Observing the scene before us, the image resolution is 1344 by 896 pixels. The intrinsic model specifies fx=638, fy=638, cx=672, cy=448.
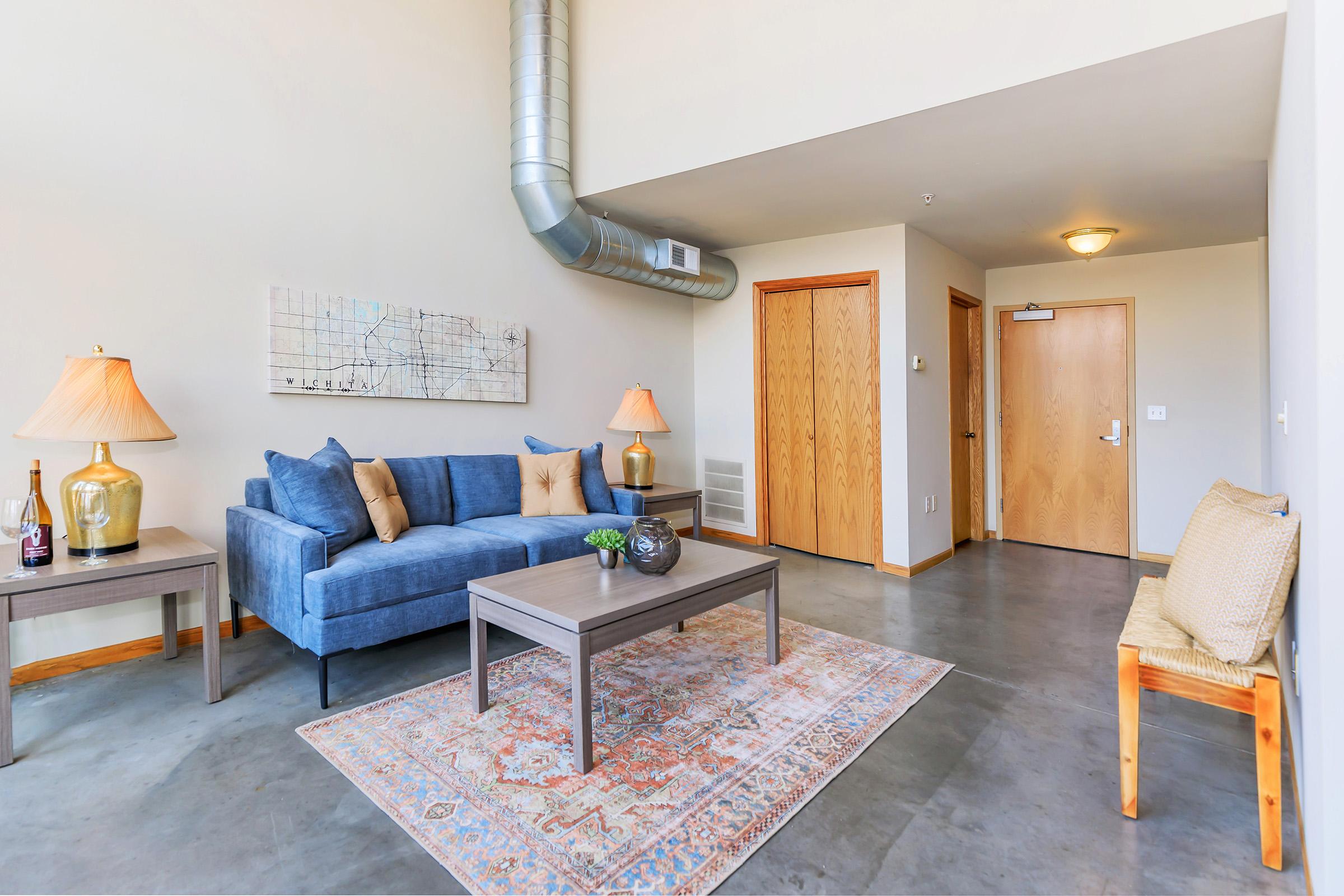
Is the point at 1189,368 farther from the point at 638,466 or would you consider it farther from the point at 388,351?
the point at 388,351

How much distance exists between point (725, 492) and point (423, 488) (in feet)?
8.79

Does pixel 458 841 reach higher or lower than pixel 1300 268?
lower

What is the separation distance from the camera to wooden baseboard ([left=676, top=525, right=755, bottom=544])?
5.34 metres

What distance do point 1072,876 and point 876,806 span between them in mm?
471

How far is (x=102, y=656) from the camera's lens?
280 centimetres

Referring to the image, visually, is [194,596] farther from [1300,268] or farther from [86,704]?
[1300,268]

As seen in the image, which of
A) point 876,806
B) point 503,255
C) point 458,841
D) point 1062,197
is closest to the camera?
point 458,841

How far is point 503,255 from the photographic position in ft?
13.6

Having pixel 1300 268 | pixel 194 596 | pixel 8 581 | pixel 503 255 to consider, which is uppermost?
pixel 503 255

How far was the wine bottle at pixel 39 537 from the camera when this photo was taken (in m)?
2.21

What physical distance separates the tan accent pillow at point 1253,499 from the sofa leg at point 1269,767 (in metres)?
0.70

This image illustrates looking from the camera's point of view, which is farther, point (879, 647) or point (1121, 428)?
point (1121, 428)

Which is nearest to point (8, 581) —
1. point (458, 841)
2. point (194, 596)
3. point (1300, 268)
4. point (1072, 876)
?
point (194, 596)

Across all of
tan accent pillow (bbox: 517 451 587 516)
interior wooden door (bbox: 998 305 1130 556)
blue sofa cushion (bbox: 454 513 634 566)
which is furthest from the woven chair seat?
interior wooden door (bbox: 998 305 1130 556)
